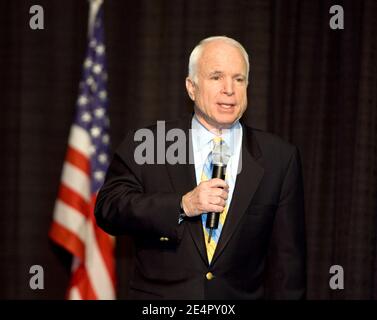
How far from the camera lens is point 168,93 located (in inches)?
149

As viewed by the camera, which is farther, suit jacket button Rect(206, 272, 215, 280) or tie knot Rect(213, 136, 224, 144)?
tie knot Rect(213, 136, 224, 144)

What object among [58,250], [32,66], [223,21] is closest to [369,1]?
[223,21]

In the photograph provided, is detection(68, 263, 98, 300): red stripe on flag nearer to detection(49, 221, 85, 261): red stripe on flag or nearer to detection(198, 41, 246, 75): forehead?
detection(49, 221, 85, 261): red stripe on flag

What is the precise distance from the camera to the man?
7.86ft

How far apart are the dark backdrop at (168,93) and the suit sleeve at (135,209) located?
128 cm

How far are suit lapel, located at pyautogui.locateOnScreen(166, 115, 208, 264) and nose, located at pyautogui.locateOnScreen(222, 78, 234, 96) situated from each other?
0.83 ft

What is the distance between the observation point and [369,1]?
368cm

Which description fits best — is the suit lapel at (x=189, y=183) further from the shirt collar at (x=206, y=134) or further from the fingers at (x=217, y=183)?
the fingers at (x=217, y=183)

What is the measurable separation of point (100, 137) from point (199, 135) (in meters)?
1.17

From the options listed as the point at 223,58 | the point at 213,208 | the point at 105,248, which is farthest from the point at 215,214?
the point at 105,248

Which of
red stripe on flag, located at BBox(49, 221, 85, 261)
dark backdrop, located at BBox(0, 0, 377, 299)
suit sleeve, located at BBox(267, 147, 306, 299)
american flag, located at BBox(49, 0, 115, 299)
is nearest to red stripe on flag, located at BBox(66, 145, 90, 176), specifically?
american flag, located at BBox(49, 0, 115, 299)

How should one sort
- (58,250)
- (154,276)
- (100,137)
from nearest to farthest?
(154,276)
(100,137)
(58,250)

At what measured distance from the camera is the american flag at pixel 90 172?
3.62 metres

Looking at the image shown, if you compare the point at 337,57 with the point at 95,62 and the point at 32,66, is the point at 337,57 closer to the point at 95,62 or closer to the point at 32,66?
the point at 95,62
